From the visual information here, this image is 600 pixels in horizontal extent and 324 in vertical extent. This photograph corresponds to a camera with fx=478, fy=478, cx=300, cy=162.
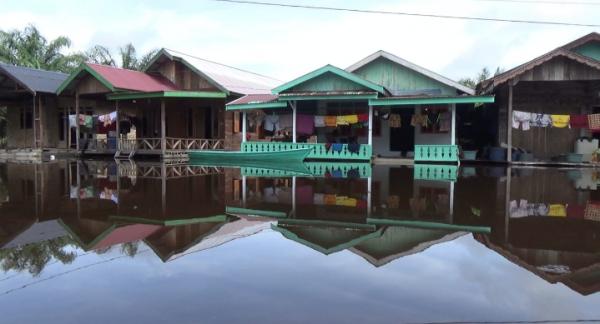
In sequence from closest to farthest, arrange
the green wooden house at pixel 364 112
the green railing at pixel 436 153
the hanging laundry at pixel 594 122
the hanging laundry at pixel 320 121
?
the hanging laundry at pixel 594 122 < the green railing at pixel 436 153 < the green wooden house at pixel 364 112 < the hanging laundry at pixel 320 121

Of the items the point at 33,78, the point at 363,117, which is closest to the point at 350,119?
the point at 363,117

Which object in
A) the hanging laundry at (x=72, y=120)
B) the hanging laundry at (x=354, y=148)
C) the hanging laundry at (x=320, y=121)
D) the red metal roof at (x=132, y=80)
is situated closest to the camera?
the hanging laundry at (x=354, y=148)

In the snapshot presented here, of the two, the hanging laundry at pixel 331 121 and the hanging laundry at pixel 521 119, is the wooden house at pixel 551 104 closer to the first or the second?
the hanging laundry at pixel 521 119

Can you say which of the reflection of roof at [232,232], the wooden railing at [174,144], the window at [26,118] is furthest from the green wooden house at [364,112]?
the window at [26,118]

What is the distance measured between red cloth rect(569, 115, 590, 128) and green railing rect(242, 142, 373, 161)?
7714 millimetres

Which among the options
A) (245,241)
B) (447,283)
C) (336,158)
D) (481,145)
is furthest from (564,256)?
(481,145)

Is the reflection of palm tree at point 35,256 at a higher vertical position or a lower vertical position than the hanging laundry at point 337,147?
lower

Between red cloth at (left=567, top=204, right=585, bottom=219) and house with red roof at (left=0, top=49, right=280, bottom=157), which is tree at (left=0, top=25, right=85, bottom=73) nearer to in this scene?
house with red roof at (left=0, top=49, right=280, bottom=157)

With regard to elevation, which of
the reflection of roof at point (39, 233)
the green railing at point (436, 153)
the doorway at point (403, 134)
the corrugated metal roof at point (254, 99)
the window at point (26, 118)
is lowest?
the reflection of roof at point (39, 233)

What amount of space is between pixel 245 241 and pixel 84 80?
20.7 m

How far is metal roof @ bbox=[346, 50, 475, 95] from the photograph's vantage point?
65.8 ft

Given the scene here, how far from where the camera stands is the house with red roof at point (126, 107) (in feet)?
75.8

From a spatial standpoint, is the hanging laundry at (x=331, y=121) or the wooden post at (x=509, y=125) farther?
the hanging laundry at (x=331, y=121)

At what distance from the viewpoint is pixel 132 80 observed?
2372 centimetres
